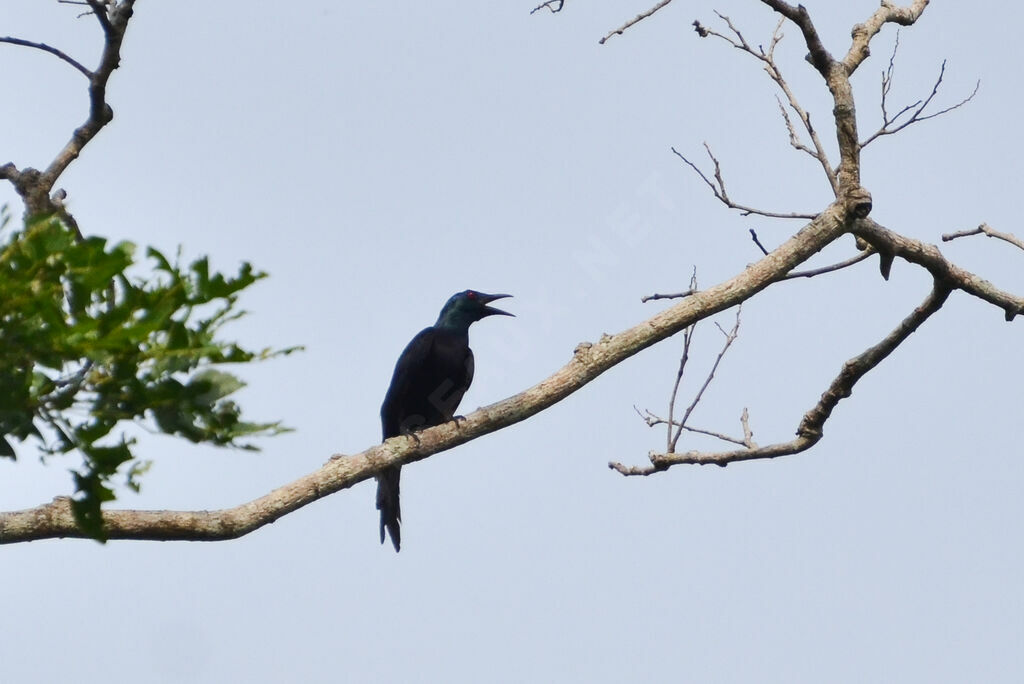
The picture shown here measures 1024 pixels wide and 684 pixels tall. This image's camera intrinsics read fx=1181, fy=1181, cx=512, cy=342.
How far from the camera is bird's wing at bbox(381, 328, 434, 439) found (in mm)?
7055

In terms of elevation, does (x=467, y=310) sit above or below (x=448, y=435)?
above

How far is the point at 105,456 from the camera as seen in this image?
9.08 feet

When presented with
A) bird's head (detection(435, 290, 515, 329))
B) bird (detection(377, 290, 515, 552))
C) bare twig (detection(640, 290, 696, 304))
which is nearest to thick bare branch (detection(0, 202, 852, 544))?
bare twig (detection(640, 290, 696, 304))

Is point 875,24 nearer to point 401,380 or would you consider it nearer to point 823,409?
point 823,409

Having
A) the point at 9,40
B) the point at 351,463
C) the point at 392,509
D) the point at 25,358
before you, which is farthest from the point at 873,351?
the point at 9,40

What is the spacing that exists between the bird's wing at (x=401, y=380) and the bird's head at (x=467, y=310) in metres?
0.22

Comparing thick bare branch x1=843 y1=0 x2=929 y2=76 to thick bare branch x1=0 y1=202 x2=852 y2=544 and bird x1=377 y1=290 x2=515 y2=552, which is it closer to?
thick bare branch x1=0 y1=202 x2=852 y2=544

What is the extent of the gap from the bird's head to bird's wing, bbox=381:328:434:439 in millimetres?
223

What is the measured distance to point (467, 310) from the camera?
294 inches

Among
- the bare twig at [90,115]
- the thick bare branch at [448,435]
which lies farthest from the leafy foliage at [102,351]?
the bare twig at [90,115]

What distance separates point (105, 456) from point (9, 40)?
2.82 metres

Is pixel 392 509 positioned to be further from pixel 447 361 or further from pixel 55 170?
pixel 55 170

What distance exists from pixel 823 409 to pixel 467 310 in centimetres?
318

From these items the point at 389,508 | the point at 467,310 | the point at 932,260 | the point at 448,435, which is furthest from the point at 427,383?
the point at 932,260
